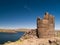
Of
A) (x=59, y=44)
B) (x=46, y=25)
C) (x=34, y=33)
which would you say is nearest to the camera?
(x=59, y=44)

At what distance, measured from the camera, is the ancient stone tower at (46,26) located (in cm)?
2534

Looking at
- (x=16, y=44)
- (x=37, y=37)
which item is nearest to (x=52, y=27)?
(x=37, y=37)

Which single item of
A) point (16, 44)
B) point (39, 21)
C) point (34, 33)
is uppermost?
point (39, 21)

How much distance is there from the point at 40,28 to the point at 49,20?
2.40 meters

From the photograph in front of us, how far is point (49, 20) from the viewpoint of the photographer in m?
25.8

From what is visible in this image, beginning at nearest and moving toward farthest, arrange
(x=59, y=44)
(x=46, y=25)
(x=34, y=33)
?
(x=59, y=44), (x=46, y=25), (x=34, y=33)

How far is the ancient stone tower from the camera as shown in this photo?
2534cm

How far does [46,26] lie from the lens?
997 inches

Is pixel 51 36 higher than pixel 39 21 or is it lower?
lower

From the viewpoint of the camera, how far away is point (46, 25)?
25.3 metres

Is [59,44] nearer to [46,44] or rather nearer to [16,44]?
[46,44]

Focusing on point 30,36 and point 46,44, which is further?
point 30,36

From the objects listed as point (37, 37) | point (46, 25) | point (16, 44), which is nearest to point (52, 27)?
point (46, 25)

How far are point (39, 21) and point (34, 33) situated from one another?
10.1 feet
